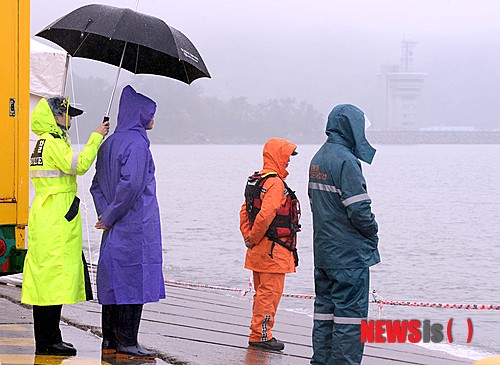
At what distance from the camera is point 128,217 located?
6.48 metres

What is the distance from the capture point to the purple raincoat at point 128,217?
643cm

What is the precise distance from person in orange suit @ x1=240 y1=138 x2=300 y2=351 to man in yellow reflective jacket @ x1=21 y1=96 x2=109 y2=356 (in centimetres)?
156

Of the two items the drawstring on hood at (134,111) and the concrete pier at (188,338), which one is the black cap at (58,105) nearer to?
the drawstring on hood at (134,111)

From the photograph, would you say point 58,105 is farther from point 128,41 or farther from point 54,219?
point 54,219

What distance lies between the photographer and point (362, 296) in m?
6.19

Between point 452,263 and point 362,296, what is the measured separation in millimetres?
27447

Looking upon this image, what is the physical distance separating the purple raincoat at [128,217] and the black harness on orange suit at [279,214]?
4.03ft

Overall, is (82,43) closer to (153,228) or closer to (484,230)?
(153,228)

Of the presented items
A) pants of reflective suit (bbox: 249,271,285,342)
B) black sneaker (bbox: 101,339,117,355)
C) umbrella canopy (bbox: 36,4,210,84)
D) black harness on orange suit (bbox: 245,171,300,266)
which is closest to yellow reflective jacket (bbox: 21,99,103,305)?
black sneaker (bbox: 101,339,117,355)

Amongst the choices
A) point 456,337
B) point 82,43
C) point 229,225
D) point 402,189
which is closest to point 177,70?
point 82,43

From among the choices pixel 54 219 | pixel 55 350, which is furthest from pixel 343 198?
pixel 55 350

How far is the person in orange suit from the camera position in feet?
24.6

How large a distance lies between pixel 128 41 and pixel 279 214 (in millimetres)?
2010

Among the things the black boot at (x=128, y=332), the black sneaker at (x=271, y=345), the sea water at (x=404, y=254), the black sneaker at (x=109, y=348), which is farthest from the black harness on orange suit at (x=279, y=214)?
the sea water at (x=404, y=254)
